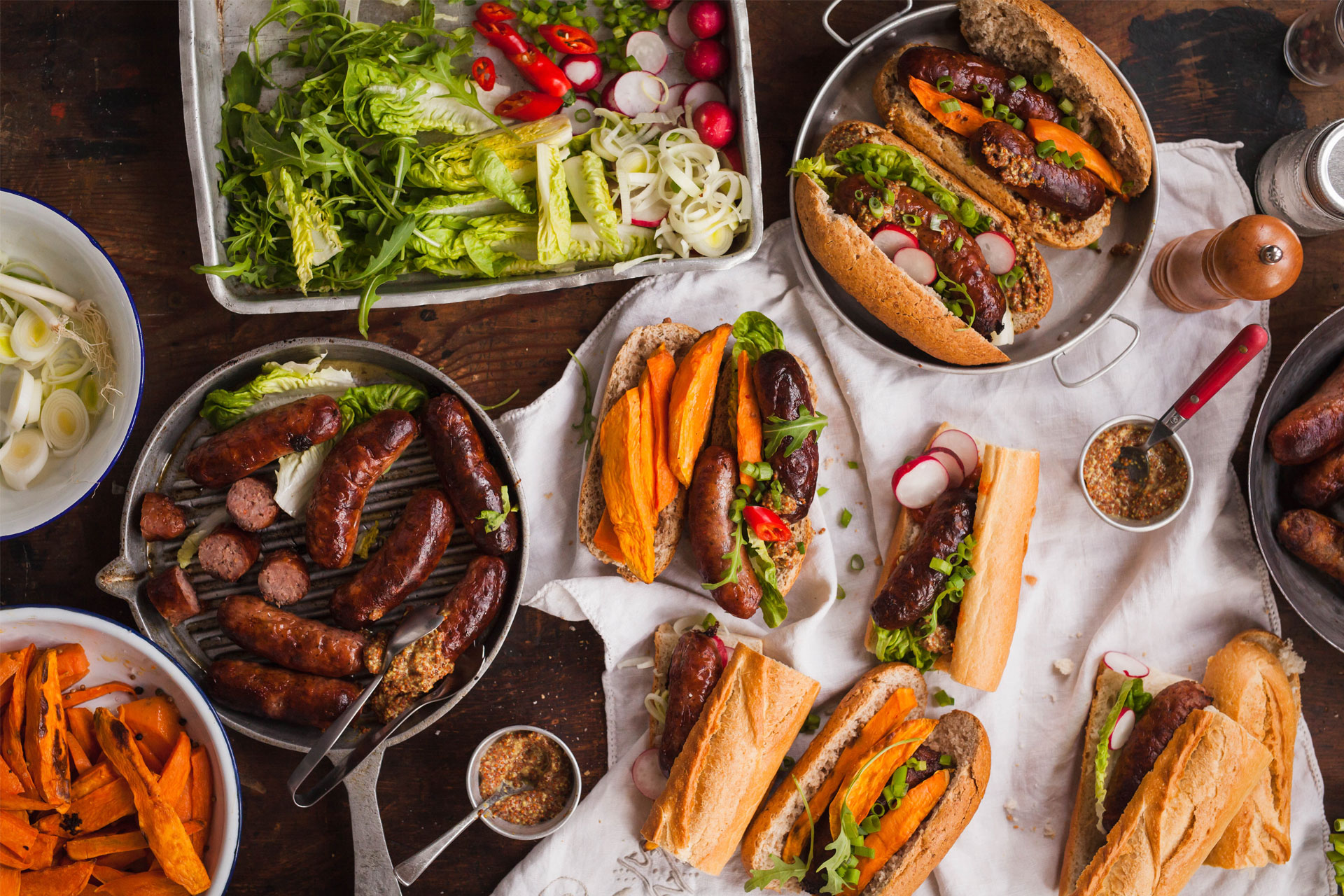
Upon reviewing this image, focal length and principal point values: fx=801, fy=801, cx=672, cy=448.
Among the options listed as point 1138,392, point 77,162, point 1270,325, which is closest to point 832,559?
point 1138,392

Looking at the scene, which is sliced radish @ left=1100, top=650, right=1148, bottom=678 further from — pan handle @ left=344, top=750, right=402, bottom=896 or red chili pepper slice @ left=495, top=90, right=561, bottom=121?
red chili pepper slice @ left=495, top=90, right=561, bottom=121

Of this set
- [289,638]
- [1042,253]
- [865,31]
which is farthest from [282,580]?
[1042,253]

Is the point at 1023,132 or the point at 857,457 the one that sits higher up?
the point at 1023,132

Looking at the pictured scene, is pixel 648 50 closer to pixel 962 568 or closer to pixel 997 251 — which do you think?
pixel 997 251

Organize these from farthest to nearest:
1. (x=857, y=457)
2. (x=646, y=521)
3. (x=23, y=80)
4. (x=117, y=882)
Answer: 1. (x=857, y=457)
2. (x=23, y=80)
3. (x=646, y=521)
4. (x=117, y=882)

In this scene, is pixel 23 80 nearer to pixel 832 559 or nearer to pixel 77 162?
pixel 77 162

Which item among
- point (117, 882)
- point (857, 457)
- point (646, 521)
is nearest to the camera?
point (117, 882)

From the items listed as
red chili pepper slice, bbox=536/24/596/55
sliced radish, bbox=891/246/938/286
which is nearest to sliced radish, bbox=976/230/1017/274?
sliced radish, bbox=891/246/938/286
